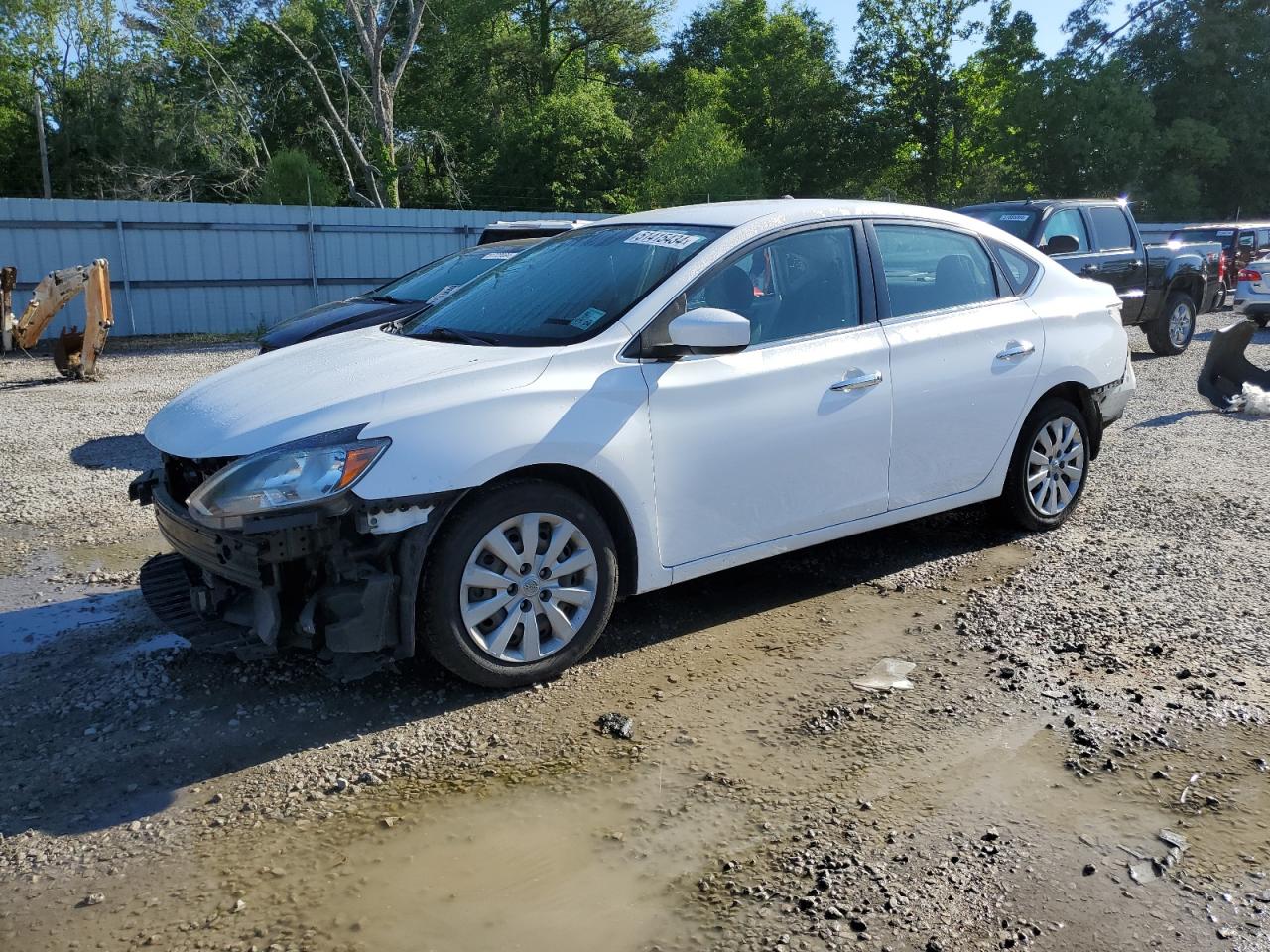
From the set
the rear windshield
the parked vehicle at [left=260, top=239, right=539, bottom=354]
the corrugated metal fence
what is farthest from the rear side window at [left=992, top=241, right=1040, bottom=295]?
the rear windshield

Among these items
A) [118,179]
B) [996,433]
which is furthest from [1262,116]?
[996,433]

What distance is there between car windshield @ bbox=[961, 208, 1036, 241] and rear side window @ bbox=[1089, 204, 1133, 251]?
1099 mm

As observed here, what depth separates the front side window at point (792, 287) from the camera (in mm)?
4574

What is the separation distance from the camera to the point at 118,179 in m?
33.9

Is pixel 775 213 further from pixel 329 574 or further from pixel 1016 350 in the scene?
pixel 329 574

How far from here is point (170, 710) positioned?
3932 mm

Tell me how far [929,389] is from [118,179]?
34.5 meters

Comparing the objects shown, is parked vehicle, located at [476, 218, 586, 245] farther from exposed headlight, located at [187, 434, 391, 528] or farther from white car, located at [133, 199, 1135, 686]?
exposed headlight, located at [187, 434, 391, 528]

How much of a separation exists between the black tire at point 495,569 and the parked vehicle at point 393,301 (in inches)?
174

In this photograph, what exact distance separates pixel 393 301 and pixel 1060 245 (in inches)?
268

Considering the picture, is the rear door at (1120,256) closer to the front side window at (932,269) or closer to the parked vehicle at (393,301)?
the parked vehicle at (393,301)

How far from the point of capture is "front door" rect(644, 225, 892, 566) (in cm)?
431

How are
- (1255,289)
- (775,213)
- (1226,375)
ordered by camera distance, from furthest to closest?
(1255,289), (1226,375), (775,213)

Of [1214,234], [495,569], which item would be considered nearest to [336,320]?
[495,569]
